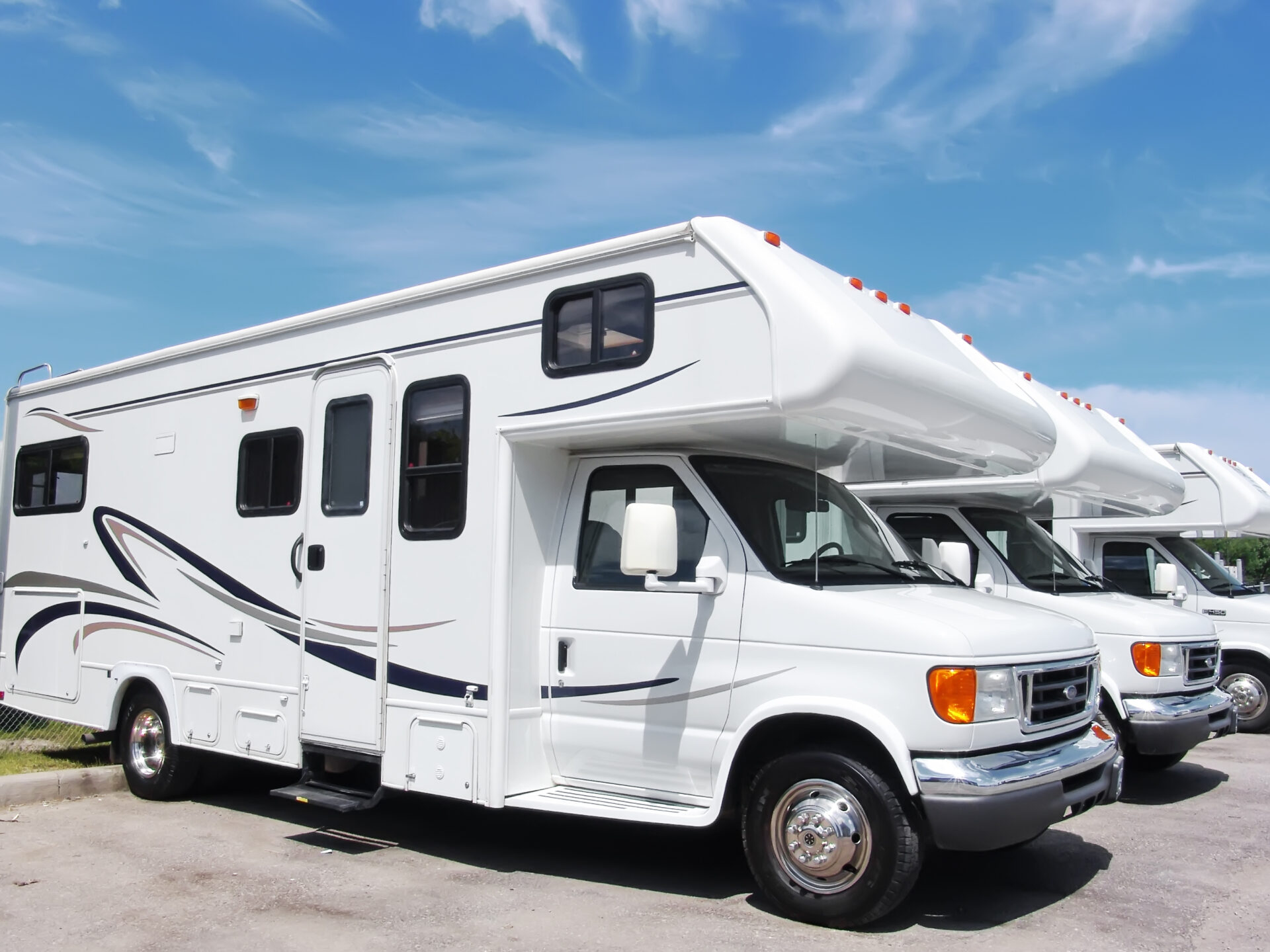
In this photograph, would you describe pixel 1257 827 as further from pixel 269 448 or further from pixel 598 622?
pixel 269 448

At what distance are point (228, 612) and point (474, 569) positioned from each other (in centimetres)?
225

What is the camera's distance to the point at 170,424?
8188mm

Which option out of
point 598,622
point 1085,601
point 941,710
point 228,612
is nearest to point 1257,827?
point 1085,601

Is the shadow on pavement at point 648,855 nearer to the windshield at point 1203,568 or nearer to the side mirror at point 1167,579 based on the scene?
the side mirror at point 1167,579

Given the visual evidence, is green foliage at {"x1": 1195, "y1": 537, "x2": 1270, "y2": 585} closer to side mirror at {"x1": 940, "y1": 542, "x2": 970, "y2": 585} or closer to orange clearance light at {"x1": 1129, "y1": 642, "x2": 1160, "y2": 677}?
orange clearance light at {"x1": 1129, "y1": 642, "x2": 1160, "y2": 677}

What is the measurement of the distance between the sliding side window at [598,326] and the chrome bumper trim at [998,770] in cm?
232

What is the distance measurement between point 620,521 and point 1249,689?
8.08 meters

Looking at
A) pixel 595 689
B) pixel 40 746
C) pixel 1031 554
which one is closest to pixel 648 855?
pixel 595 689

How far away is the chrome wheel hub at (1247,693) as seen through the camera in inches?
440

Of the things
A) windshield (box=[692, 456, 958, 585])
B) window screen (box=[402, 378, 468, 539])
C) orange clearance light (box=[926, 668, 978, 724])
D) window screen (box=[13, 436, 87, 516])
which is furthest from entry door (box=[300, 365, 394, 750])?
orange clearance light (box=[926, 668, 978, 724])

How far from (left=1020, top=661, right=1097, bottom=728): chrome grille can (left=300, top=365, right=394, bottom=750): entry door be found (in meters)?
3.40

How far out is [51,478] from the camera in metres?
9.23

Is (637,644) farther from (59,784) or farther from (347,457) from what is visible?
(59,784)

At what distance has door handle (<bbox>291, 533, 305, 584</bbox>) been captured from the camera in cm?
709
